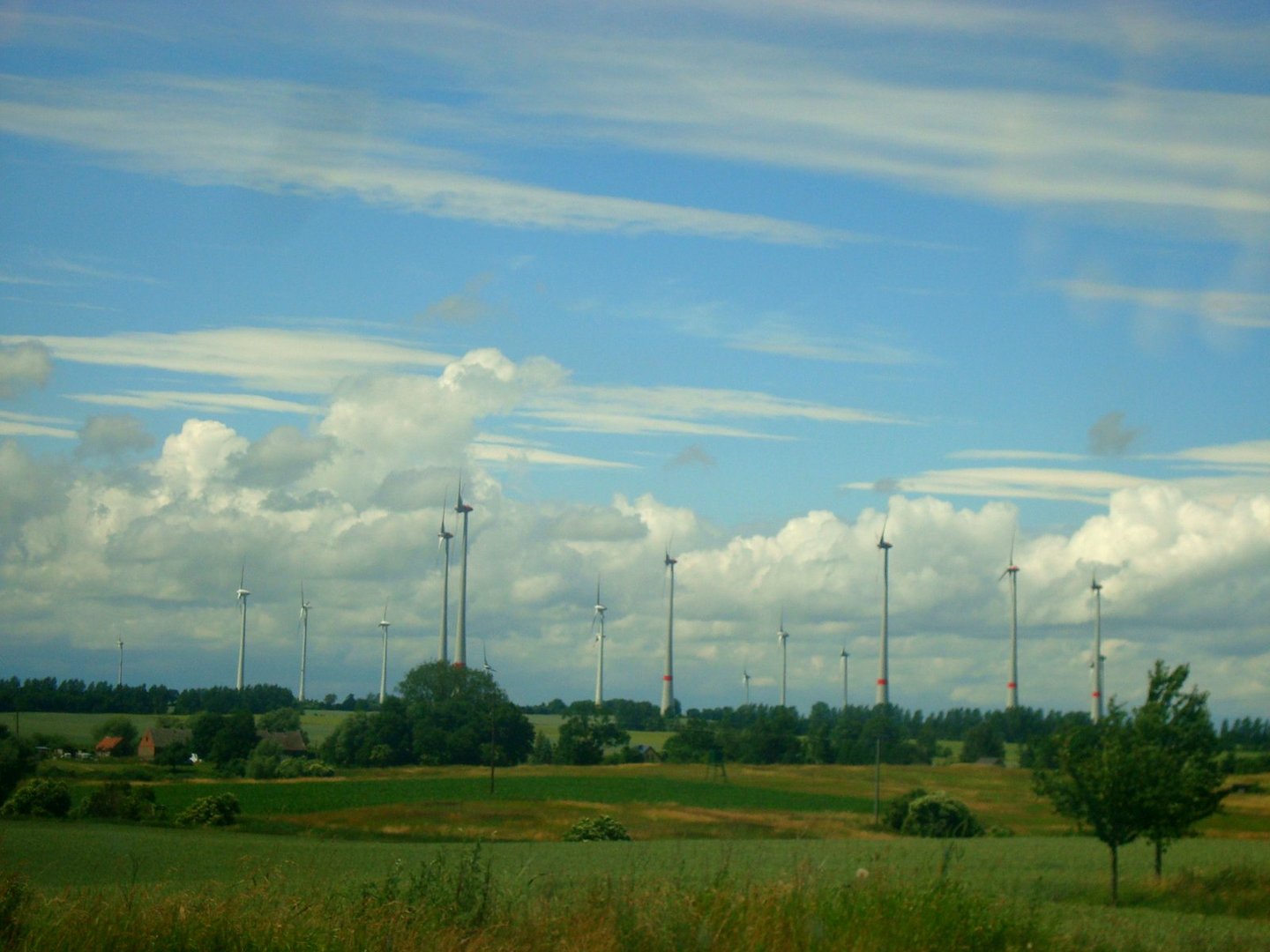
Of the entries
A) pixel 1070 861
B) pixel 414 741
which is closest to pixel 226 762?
pixel 414 741

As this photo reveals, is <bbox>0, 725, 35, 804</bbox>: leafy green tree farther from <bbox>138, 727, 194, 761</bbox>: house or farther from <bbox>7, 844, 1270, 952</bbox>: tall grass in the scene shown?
<bbox>7, 844, 1270, 952</bbox>: tall grass

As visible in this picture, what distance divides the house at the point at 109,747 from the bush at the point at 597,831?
246ft

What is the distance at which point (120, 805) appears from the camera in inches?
2672

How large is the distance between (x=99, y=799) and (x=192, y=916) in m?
63.5

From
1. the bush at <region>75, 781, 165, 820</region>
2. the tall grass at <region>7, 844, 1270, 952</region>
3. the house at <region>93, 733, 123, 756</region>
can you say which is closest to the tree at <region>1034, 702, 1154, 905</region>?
the tall grass at <region>7, 844, 1270, 952</region>

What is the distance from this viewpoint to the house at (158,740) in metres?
126

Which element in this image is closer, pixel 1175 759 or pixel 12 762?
pixel 1175 759

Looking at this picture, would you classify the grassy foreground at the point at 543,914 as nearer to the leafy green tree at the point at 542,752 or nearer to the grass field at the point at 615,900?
the grass field at the point at 615,900

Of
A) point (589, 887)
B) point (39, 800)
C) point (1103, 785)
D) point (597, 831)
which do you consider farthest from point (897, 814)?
point (589, 887)

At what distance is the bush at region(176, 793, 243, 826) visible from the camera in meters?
64.7

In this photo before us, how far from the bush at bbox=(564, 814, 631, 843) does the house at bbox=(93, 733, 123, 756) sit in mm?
74840

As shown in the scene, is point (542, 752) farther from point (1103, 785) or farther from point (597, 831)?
point (1103, 785)

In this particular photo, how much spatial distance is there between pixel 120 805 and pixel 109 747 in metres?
66.1

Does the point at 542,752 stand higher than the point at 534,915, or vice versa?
the point at 534,915
